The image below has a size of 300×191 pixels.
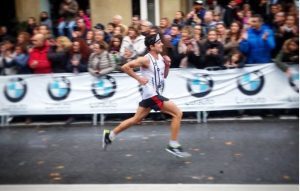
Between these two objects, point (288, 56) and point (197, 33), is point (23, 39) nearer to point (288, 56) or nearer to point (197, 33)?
point (197, 33)

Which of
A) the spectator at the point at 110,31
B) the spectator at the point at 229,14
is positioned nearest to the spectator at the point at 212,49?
the spectator at the point at 229,14

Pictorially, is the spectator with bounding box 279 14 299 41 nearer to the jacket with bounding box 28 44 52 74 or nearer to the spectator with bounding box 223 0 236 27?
the spectator with bounding box 223 0 236 27

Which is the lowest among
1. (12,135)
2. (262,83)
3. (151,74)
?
(12,135)

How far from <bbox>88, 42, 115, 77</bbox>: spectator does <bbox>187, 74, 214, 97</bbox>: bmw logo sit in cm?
138

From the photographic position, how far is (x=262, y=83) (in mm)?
8703

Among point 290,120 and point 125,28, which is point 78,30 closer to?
point 125,28

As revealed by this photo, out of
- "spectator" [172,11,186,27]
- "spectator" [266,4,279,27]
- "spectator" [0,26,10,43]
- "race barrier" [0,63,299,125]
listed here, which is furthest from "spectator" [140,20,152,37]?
"spectator" [0,26,10,43]

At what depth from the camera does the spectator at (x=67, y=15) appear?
9.99 meters

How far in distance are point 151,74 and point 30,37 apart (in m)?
4.13

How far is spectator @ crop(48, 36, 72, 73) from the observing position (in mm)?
9117

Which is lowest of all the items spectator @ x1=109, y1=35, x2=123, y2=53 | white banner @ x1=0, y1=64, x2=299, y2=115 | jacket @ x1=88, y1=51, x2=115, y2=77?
white banner @ x1=0, y1=64, x2=299, y2=115

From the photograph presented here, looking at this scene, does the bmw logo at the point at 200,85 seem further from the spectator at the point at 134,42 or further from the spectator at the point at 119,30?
the spectator at the point at 119,30

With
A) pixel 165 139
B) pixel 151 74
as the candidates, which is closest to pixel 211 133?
pixel 165 139

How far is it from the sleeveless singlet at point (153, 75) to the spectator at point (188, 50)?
1.87 meters
